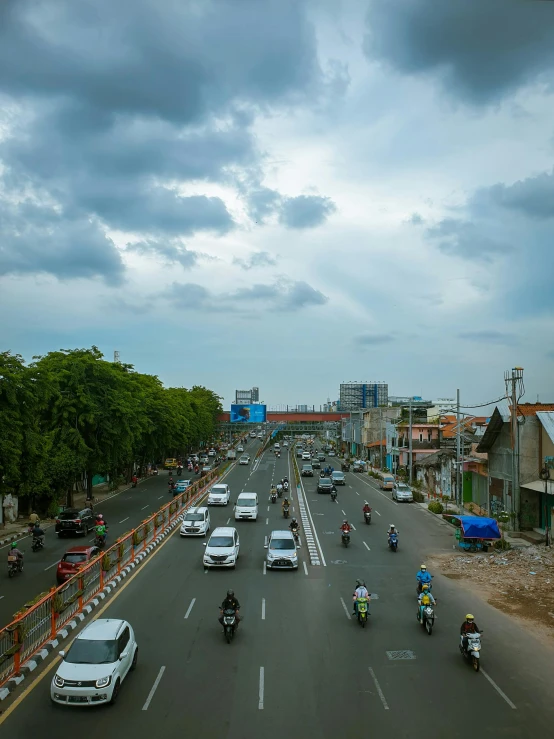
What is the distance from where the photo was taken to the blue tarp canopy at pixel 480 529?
2930 centimetres

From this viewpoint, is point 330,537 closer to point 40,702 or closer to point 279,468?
point 40,702

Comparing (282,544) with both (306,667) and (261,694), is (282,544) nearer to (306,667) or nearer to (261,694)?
(306,667)

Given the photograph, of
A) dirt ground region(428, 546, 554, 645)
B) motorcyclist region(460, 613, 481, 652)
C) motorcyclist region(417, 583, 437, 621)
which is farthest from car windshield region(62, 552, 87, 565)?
motorcyclist region(460, 613, 481, 652)

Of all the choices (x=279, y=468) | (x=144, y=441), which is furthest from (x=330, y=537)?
(x=279, y=468)

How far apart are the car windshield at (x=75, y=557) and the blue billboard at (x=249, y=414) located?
104431 mm

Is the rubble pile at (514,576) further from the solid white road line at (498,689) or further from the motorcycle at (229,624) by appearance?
the motorcycle at (229,624)

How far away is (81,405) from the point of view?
145 ft

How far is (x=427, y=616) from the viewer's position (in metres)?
17.2

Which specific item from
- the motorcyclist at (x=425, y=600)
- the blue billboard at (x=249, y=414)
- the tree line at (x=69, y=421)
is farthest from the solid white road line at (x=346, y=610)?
the blue billboard at (x=249, y=414)

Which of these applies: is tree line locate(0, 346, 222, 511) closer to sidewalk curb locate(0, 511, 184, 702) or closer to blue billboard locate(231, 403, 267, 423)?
sidewalk curb locate(0, 511, 184, 702)

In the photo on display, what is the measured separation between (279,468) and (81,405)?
42.5 meters

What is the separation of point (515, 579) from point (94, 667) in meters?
18.2

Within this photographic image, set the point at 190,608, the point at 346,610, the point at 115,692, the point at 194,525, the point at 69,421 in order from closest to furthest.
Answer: the point at 115,692, the point at 346,610, the point at 190,608, the point at 194,525, the point at 69,421

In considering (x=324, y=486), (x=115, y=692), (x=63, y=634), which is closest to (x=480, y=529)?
(x=63, y=634)
